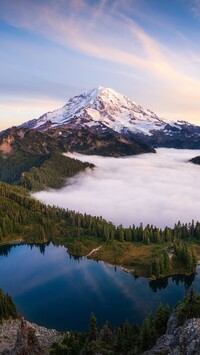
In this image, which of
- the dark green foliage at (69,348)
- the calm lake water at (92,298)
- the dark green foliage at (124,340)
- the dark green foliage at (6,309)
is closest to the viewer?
the dark green foliage at (124,340)

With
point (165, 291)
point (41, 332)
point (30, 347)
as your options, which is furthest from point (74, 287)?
point (30, 347)

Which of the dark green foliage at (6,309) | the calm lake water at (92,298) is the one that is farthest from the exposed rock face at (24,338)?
the calm lake water at (92,298)

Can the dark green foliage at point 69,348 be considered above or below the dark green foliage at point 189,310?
below

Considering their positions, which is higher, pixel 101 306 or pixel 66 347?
pixel 66 347

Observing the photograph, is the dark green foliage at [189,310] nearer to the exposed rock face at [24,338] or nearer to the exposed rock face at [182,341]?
the exposed rock face at [182,341]

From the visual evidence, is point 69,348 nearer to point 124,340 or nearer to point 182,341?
point 124,340

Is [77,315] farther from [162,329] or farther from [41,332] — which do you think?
[162,329]

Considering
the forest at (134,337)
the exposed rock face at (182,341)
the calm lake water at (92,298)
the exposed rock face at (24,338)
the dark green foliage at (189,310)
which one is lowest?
the calm lake water at (92,298)
